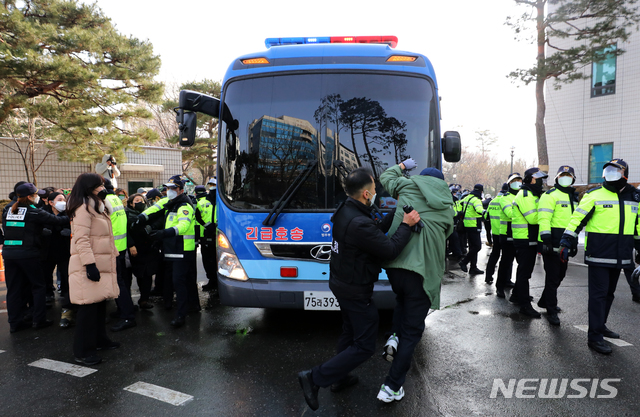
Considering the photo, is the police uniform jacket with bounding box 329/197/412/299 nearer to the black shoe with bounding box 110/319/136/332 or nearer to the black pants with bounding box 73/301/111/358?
the black pants with bounding box 73/301/111/358

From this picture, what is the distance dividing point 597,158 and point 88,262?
21177mm

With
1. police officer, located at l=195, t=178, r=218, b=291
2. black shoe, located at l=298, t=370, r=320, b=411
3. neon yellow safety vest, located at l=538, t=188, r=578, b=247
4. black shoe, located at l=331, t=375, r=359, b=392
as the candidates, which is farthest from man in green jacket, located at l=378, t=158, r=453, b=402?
police officer, located at l=195, t=178, r=218, b=291

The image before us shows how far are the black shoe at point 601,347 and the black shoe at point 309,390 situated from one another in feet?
9.71

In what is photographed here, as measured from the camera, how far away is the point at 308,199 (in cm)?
421

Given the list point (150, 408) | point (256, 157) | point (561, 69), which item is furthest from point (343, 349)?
point (561, 69)

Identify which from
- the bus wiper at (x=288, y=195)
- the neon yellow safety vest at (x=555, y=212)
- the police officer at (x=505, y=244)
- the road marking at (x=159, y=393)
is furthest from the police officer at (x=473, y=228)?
the road marking at (x=159, y=393)

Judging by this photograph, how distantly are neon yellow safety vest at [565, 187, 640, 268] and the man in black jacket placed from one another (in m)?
2.41

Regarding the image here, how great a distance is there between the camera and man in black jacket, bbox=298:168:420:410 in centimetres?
295

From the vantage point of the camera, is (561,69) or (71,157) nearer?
(71,157)

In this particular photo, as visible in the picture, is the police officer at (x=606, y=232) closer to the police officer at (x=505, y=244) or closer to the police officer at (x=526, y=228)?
the police officer at (x=526, y=228)

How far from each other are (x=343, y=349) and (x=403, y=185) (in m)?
1.40

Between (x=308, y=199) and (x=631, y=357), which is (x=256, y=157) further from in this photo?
(x=631, y=357)

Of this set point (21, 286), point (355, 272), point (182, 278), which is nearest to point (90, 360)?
point (182, 278)

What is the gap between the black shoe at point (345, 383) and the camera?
333 centimetres
